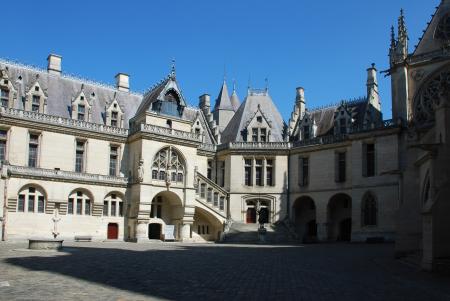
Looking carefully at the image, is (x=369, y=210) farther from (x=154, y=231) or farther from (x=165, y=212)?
(x=154, y=231)

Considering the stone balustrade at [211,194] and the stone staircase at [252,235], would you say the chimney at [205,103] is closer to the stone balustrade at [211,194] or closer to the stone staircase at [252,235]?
the stone balustrade at [211,194]

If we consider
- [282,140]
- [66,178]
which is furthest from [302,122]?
[66,178]

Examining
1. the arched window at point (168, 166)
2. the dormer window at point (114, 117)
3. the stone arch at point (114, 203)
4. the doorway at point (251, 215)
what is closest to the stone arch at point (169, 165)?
the arched window at point (168, 166)

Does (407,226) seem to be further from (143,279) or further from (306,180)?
(306,180)

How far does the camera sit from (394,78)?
40562 mm

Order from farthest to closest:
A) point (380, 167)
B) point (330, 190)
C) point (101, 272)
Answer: point (330, 190) → point (380, 167) → point (101, 272)

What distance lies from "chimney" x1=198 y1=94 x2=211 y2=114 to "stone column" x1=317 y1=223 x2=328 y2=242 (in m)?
18.6

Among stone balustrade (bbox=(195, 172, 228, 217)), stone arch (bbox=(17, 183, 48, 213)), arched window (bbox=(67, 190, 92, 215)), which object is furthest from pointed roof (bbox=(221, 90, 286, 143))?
stone arch (bbox=(17, 183, 48, 213))

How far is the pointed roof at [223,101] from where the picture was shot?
191ft

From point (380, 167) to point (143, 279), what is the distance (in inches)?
1182

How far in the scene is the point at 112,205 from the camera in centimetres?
4172

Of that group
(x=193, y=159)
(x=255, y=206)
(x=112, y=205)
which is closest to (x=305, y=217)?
(x=255, y=206)

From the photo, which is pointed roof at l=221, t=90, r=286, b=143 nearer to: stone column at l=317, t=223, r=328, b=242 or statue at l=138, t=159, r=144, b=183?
stone column at l=317, t=223, r=328, b=242

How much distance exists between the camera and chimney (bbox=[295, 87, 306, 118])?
51.2 metres
